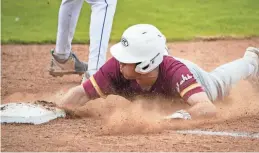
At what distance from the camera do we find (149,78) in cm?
452

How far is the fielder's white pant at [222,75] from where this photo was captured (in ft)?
15.7

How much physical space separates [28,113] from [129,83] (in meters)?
0.70

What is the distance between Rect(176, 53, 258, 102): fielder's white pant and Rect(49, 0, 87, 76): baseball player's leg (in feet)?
4.47

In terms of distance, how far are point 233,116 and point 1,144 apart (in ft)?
5.25

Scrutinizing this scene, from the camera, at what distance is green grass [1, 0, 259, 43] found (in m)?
8.59

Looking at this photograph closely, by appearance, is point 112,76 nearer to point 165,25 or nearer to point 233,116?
point 233,116

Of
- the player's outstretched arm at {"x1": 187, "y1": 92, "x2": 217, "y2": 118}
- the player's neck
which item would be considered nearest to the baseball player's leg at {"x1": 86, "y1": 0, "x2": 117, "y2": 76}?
the player's neck

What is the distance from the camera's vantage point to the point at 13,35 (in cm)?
855

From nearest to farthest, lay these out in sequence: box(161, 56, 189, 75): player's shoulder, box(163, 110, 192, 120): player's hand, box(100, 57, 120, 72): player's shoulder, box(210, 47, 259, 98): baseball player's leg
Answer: box(163, 110, 192, 120): player's hand, box(161, 56, 189, 75): player's shoulder, box(100, 57, 120, 72): player's shoulder, box(210, 47, 259, 98): baseball player's leg

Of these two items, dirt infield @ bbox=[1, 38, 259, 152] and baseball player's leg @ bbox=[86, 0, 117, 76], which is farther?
baseball player's leg @ bbox=[86, 0, 117, 76]

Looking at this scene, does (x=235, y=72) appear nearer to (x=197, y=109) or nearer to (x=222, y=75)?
(x=222, y=75)

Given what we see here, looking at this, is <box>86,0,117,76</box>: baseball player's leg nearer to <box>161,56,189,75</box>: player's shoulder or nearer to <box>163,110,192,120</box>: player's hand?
<box>161,56,189,75</box>: player's shoulder

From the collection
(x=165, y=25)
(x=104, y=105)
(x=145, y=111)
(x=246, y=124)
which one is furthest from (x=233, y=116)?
(x=165, y=25)

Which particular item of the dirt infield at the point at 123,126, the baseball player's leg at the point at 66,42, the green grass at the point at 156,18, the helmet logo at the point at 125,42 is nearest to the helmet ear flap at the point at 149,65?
the helmet logo at the point at 125,42
